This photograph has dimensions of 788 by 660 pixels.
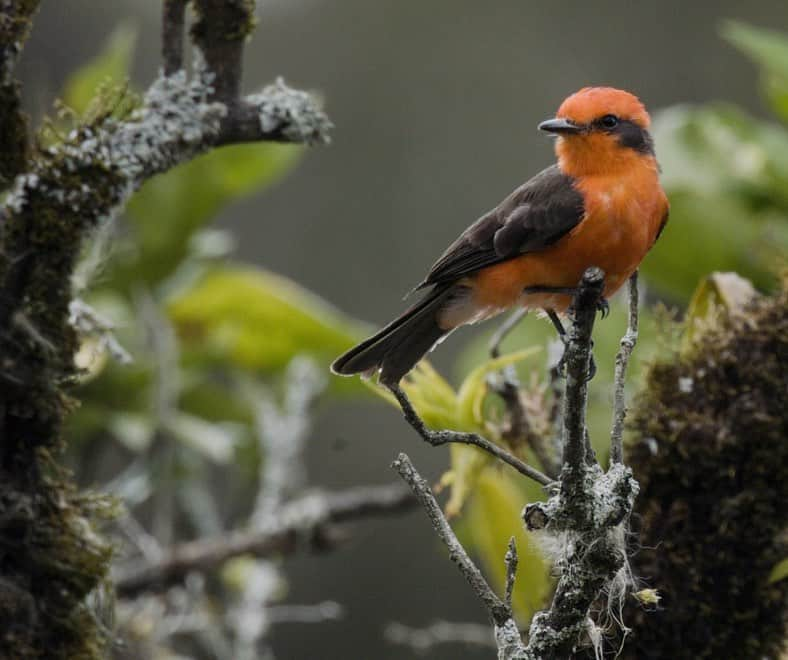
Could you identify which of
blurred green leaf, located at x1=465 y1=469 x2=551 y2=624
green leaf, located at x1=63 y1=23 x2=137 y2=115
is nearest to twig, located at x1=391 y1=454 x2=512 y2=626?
blurred green leaf, located at x1=465 y1=469 x2=551 y2=624

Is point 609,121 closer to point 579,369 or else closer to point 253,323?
point 579,369

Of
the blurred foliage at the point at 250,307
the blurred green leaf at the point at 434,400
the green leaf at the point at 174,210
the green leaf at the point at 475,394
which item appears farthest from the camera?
the green leaf at the point at 174,210

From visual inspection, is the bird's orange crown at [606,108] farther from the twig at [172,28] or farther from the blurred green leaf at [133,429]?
the blurred green leaf at [133,429]

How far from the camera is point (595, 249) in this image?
2.49 metres

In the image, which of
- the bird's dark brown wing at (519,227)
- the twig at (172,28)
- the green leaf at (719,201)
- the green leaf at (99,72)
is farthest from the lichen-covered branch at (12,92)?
the green leaf at (719,201)

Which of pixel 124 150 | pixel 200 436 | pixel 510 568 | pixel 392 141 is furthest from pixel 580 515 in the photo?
pixel 392 141

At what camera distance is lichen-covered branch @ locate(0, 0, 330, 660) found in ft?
6.76

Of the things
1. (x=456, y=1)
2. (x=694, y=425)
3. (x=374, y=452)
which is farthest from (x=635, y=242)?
(x=456, y=1)

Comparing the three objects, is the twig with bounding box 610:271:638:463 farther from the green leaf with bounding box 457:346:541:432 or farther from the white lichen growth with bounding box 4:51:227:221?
the white lichen growth with bounding box 4:51:227:221

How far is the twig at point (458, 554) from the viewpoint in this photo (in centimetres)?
168

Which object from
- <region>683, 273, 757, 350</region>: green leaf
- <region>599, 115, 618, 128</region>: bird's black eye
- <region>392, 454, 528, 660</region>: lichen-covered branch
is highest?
<region>599, 115, 618, 128</region>: bird's black eye

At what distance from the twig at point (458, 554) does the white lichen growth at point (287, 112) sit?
81cm

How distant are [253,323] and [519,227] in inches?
51.8

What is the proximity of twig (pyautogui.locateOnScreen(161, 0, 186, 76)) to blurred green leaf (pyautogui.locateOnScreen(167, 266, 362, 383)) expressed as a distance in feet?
4.55
